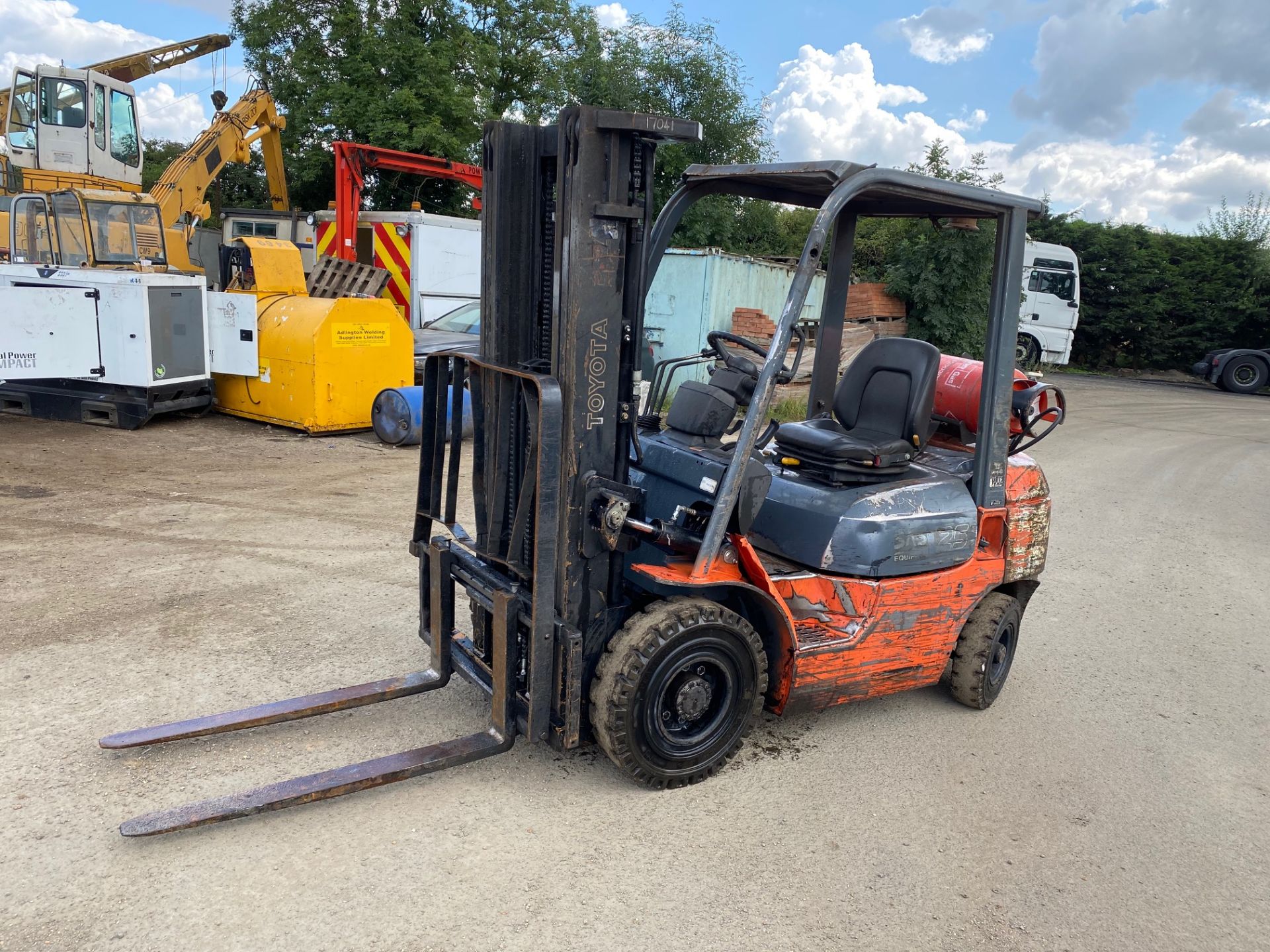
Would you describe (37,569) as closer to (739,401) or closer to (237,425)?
(739,401)

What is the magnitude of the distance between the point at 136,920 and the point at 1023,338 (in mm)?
22519

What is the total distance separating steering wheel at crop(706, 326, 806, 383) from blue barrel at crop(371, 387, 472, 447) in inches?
224

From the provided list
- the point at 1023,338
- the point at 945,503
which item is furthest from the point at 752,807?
the point at 1023,338

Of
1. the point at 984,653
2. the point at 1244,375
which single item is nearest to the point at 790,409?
the point at 984,653

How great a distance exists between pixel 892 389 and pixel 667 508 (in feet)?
4.00

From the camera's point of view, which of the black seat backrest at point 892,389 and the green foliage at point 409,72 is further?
the green foliage at point 409,72

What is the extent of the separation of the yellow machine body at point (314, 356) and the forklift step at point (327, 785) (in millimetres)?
7133

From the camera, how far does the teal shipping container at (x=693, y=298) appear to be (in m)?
12.8

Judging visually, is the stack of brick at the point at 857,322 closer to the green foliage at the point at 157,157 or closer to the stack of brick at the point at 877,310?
the stack of brick at the point at 877,310

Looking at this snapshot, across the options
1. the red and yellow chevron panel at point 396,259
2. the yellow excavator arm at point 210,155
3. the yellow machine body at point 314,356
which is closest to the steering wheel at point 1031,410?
the yellow machine body at point 314,356

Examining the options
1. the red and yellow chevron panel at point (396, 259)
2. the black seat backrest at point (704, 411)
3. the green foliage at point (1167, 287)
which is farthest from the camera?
the green foliage at point (1167, 287)

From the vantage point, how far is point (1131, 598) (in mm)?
6402

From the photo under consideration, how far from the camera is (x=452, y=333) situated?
41.6ft

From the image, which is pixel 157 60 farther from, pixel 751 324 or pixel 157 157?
pixel 751 324
